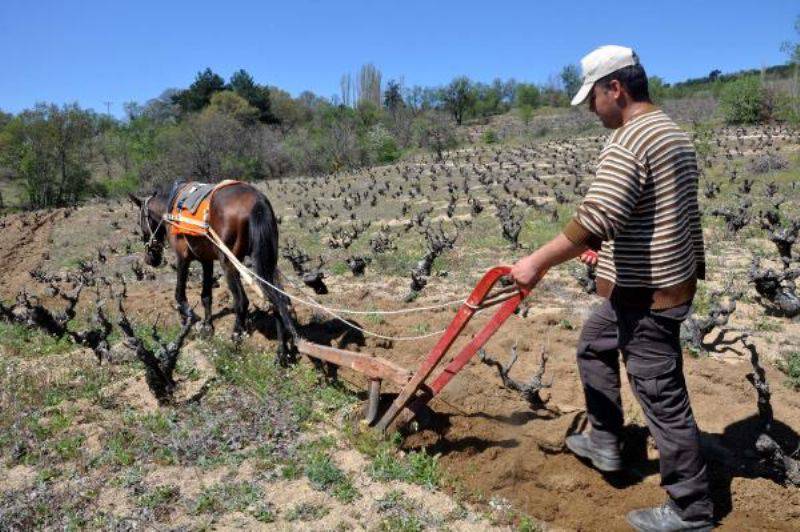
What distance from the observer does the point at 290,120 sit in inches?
2383

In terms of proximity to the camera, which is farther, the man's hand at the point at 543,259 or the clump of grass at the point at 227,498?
the clump of grass at the point at 227,498

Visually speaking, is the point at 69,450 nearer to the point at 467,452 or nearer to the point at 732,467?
the point at 467,452

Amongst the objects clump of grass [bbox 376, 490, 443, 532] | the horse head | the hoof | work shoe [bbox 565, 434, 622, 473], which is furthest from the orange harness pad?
work shoe [bbox 565, 434, 622, 473]

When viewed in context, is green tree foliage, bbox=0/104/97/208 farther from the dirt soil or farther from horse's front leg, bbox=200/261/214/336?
the dirt soil

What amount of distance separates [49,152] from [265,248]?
34857 millimetres

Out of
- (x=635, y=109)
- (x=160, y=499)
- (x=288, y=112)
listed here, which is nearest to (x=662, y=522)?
(x=635, y=109)

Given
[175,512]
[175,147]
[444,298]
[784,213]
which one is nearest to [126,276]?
[444,298]

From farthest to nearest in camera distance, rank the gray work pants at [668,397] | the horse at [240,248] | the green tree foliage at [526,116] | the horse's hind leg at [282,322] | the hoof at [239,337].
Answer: the green tree foliage at [526,116] → the hoof at [239,337] → the horse at [240,248] → the horse's hind leg at [282,322] → the gray work pants at [668,397]

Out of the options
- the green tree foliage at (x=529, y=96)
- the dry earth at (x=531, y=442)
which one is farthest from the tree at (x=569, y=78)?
the dry earth at (x=531, y=442)

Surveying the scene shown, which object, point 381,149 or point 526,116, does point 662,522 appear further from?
point 526,116

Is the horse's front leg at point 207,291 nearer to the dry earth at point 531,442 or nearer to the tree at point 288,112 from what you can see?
the dry earth at point 531,442

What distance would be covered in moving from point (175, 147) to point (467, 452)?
38.8 metres

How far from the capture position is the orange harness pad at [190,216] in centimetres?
607

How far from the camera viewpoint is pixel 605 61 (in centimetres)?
263
